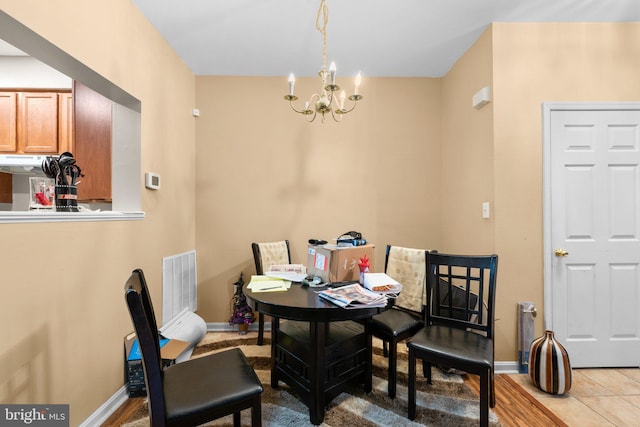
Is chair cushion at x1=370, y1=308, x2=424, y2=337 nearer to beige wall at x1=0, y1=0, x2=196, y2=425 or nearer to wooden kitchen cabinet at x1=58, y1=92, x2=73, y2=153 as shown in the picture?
beige wall at x1=0, y1=0, x2=196, y2=425

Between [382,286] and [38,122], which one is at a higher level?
[38,122]

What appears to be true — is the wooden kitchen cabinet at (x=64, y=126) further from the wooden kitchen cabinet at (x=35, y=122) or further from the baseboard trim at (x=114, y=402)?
the baseboard trim at (x=114, y=402)

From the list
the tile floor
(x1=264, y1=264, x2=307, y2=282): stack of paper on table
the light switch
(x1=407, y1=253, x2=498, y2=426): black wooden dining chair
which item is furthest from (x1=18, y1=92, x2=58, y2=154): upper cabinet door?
the tile floor

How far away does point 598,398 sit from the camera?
1.95 meters

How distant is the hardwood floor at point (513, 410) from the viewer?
5.66 feet

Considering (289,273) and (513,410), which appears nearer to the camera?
(513,410)

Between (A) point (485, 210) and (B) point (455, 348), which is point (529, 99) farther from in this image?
(B) point (455, 348)

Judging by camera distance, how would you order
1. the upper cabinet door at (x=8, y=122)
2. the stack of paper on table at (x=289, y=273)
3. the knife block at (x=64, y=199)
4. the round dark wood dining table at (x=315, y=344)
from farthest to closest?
the upper cabinet door at (x=8, y=122)
the stack of paper on table at (x=289, y=273)
the knife block at (x=64, y=199)
the round dark wood dining table at (x=315, y=344)

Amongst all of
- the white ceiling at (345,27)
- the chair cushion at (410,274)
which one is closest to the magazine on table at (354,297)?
the chair cushion at (410,274)

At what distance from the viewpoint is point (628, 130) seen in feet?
7.55

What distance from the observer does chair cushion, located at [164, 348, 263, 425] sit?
1154 mm

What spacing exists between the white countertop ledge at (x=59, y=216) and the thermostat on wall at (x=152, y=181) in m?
0.27

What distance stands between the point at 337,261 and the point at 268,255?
1.24 m

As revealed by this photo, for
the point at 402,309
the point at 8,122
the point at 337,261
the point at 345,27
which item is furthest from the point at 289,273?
the point at 8,122
